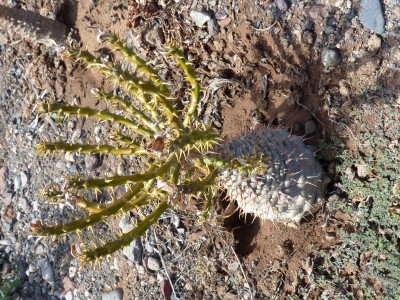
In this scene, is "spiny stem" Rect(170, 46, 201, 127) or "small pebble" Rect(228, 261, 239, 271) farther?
"small pebble" Rect(228, 261, 239, 271)

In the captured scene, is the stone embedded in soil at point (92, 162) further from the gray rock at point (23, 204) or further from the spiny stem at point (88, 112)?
the spiny stem at point (88, 112)

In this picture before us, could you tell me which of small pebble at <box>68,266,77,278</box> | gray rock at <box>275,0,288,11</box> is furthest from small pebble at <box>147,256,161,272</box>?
gray rock at <box>275,0,288,11</box>

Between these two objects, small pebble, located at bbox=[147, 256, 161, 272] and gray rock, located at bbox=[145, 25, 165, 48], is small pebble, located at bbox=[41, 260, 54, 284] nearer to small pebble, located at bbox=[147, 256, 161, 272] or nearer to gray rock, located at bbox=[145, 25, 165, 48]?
small pebble, located at bbox=[147, 256, 161, 272]

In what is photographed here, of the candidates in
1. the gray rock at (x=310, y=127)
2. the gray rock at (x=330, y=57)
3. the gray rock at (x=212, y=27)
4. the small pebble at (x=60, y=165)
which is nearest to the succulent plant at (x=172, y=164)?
the gray rock at (x=310, y=127)

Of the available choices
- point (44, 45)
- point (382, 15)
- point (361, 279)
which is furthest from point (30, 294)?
point (382, 15)


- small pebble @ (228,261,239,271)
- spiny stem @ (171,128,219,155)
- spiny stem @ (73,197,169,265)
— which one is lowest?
small pebble @ (228,261,239,271)

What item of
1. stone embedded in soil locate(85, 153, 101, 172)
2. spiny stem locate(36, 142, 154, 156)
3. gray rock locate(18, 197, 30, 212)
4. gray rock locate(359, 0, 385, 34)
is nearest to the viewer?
spiny stem locate(36, 142, 154, 156)

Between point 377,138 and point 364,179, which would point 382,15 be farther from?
point 364,179
